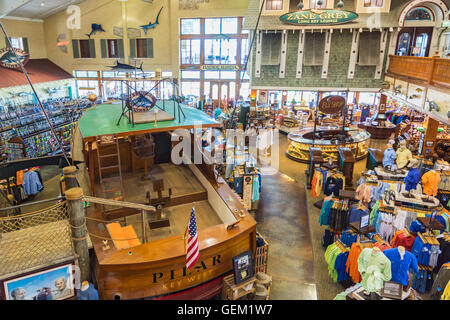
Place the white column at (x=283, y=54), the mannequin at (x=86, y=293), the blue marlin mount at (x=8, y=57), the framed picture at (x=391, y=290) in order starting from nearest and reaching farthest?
the mannequin at (x=86, y=293) < the framed picture at (x=391, y=290) < the blue marlin mount at (x=8, y=57) < the white column at (x=283, y=54)

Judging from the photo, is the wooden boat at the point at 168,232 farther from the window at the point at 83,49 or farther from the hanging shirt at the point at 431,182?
the window at the point at 83,49

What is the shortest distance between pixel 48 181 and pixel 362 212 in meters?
10.5

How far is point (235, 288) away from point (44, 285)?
2.81 metres

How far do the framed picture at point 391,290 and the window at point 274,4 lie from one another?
14.8m

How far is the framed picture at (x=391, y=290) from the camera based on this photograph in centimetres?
472

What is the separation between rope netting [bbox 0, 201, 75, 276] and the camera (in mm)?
4230

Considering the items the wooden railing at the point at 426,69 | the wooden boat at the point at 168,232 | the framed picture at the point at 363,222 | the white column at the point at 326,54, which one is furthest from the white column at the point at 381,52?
the framed picture at the point at 363,222

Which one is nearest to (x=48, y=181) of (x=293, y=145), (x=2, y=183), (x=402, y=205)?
(x=2, y=183)

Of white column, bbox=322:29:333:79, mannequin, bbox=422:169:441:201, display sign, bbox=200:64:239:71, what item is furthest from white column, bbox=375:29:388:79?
display sign, bbox=200:64:239:71

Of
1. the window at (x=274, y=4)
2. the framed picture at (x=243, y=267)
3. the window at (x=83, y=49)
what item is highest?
the window at (x=274, y=4)

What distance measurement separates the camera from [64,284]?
14.5 ft

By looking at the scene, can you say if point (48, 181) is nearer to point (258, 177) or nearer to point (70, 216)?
point (258, 177)

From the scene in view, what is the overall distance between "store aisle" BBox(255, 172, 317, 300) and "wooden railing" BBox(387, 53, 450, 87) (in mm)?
5144

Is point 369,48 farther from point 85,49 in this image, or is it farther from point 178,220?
point 85,49
